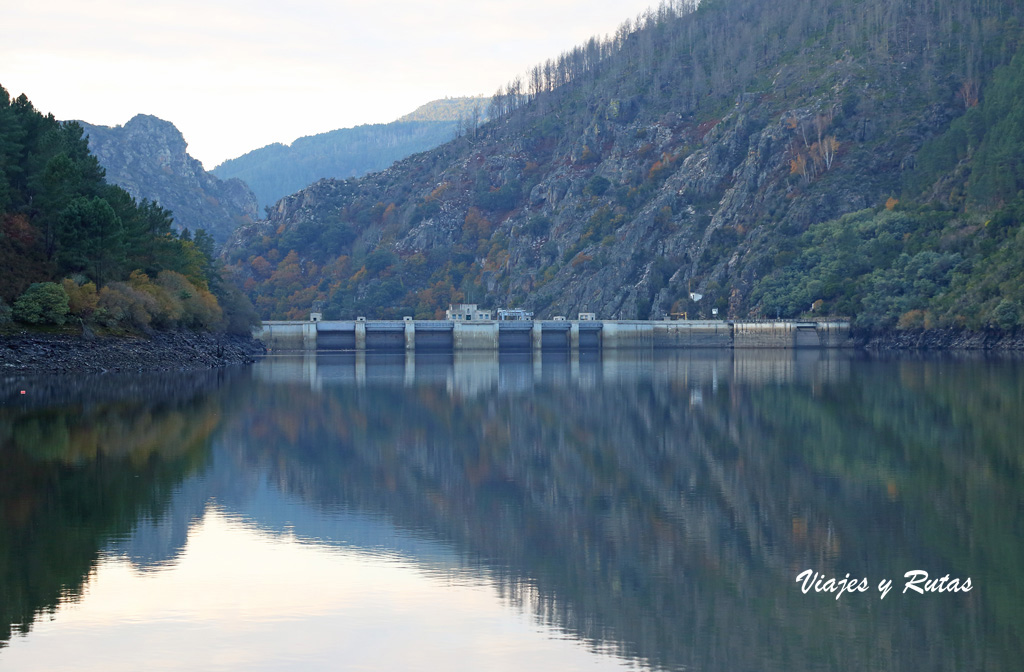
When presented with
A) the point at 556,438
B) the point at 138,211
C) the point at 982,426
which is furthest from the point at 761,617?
the point at 138,211

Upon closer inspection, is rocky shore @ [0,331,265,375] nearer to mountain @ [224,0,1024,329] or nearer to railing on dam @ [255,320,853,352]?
railing on dam @ [255,320,853,352]

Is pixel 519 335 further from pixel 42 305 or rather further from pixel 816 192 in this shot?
pixel 42 305

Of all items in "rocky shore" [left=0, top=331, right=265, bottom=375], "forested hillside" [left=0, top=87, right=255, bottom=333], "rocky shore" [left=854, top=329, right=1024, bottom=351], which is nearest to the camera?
"rocky shore" [left=0, top=331, right=265, bottom=375]

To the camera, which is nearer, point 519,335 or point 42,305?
point 42,305

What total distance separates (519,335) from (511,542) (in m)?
132

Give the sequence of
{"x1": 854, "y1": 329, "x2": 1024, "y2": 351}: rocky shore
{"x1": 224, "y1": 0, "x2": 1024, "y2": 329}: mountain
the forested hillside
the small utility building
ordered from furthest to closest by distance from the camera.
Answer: the small utility building, {"x1": 224, "y1": 0, "x2": 1024, "y2": 329}: mountain, {"x1": 854, "y1": 329, "x2": 1024, "y2": 351}: rocky shore, the forested hillside

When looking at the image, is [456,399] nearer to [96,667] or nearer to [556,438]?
[556,438]

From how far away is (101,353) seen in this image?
233ft

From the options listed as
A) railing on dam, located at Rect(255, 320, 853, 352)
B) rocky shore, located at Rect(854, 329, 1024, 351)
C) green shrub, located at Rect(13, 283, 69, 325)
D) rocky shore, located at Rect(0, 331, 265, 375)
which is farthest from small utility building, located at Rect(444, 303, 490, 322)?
green shrub, located at Rect(13, 283, 69, 325)

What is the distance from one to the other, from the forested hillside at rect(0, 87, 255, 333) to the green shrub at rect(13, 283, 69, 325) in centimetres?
6

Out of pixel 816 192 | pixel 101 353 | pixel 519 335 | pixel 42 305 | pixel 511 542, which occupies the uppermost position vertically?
pixel 816 192

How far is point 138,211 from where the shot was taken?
301ft


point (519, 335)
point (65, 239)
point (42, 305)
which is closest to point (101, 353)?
point (42, 305)

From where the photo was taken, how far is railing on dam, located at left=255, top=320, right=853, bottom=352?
14400 cm
